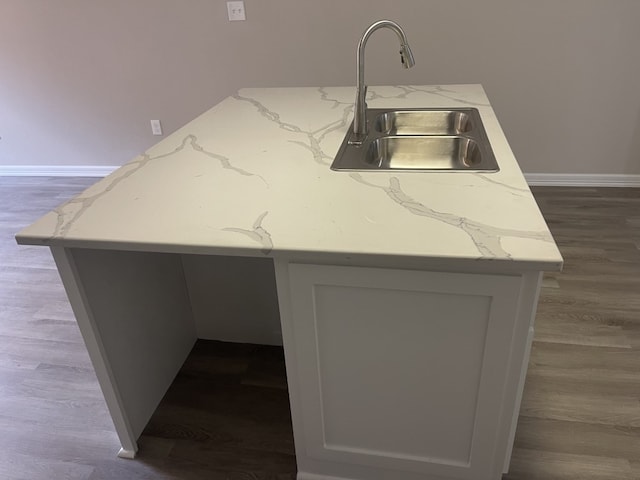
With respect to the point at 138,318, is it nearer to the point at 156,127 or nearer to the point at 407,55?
the point at 407,55

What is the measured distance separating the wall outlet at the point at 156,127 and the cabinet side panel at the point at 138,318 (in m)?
2.19

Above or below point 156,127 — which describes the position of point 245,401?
below

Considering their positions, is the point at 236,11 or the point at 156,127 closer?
the point at 236,11

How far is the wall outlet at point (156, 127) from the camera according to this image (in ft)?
12.6

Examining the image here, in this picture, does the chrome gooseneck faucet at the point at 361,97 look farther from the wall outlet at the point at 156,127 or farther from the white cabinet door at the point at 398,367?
the wall outlet at the point at 156,127

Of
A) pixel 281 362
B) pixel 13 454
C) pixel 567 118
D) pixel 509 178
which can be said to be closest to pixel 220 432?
pixel 281 362

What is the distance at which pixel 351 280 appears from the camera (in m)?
1.14

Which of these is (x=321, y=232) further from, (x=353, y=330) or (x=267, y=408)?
(x=267, y=408)

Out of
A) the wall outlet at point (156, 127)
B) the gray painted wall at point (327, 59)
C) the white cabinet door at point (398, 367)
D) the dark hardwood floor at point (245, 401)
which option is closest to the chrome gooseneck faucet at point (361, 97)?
the white cabinet door at point (398, 367)

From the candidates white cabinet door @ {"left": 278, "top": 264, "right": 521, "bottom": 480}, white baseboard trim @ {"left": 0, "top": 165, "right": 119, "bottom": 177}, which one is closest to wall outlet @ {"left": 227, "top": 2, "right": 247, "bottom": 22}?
white baseboard trim @ {"left": 0, "top": 165, "right": 119, "bottom": 177}

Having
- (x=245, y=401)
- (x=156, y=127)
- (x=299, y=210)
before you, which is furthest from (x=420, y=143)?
(x=156, y=127)

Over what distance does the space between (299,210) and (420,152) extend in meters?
0.83

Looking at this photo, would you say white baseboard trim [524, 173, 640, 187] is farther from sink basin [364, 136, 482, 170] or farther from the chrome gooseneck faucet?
the chrome gooseneck faucet

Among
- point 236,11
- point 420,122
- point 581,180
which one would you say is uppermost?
point 236,11
